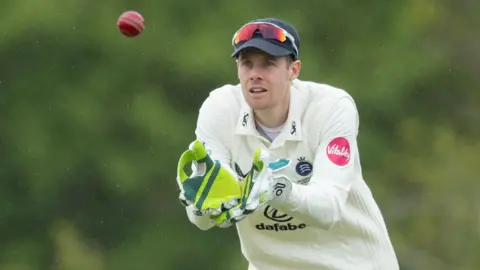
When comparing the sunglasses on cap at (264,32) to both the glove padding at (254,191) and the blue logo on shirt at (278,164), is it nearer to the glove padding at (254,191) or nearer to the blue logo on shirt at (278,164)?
the blue logo on shirt at (278,164)

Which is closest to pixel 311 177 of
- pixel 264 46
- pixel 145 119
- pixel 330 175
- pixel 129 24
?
pixel 330 175

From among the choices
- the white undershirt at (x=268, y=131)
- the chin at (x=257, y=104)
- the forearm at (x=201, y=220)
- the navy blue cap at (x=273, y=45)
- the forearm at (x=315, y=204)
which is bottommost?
the forearm at (x=201, y=220)

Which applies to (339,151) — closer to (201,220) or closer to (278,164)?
(278,164)

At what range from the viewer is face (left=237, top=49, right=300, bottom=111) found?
22.3 ft

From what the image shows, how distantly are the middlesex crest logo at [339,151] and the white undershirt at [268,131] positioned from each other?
0.30 m

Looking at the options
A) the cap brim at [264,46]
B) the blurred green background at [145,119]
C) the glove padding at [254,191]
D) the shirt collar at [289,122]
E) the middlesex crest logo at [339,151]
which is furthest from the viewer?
the blurred green background at [145,119]

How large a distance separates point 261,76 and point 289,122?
35cm

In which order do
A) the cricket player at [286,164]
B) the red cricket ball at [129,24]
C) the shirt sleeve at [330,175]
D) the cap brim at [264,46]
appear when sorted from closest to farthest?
1. the cricket player at [286,164]
2. the shirt sleeve at [330,175]
3. the cap brim at [264,46]
4. the red cricket ball at [129,24]

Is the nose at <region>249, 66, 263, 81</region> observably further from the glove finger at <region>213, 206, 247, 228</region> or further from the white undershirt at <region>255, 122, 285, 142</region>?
the glove finger at <region>213, 206, 247, 228</region>

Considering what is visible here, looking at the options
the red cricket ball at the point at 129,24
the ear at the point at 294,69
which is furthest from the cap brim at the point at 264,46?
the red cricket ball at the point at 129,24

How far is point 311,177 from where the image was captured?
23.0 ft

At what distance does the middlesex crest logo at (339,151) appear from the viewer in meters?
6.90

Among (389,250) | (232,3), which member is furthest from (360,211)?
(232,3)

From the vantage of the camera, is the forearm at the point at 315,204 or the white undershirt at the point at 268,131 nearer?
the forearm at the point at 315,204
